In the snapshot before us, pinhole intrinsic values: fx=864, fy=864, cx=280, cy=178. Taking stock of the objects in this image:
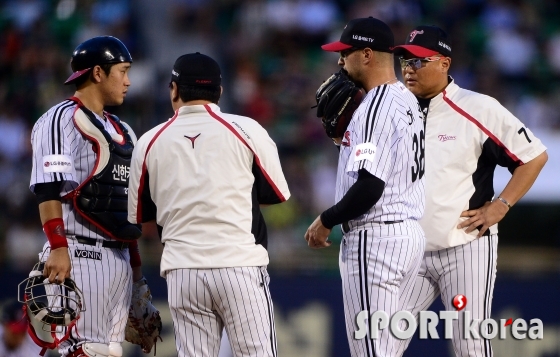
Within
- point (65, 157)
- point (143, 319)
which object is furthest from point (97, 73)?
point (143, 319)

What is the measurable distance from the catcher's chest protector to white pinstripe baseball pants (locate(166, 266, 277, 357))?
65 centimetres

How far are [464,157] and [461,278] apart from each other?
75cm

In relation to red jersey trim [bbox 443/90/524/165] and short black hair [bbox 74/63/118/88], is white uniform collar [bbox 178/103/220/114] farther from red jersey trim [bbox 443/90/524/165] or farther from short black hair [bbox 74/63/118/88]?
red jersey trim [bbox 443/90/524/165]

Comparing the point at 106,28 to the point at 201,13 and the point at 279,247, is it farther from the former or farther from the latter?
the point at 279,247

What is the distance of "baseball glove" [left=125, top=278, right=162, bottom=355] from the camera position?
542cm

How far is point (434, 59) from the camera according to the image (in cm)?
548

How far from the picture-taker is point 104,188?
5082 mm

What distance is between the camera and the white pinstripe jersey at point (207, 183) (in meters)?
4.49

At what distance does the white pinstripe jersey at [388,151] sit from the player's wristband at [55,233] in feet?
→ 5.16

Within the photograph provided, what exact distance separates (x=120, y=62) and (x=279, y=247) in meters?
4.49

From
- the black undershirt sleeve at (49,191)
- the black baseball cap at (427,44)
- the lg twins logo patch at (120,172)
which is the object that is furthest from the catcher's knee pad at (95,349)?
the black baseball cap at (427,44)

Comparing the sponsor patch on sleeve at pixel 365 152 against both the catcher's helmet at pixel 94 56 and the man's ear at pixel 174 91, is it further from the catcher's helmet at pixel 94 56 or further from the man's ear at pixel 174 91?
the catcher's helmet at pixel 94 56

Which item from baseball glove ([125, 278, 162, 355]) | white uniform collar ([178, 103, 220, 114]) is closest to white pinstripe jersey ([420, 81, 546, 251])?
white uniform collar ([178, 103, 220, 114])

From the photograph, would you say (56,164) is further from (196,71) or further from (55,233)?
(196,71)
